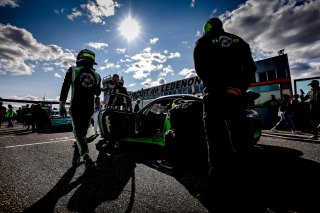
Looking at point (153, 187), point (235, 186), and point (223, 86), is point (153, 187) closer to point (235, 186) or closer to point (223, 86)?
point (235, 186)

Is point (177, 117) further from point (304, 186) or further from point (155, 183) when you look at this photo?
point (304, 186)

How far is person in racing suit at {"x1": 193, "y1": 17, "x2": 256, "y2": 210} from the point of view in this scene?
68.7 inches

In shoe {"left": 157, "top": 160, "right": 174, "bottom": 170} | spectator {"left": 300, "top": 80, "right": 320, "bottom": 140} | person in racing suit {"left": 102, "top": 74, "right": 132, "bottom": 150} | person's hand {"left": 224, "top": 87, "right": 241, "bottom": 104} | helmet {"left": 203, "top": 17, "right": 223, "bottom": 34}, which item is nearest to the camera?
person's hand {"left": 224, "top": 87, "right": 241, "bottom": 104}

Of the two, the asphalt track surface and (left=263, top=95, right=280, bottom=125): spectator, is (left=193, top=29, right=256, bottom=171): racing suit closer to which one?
the asphalt track surface

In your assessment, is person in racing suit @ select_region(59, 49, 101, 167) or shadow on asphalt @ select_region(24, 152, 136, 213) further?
person in racing suit @ select_region(59, 49, 101, 167)

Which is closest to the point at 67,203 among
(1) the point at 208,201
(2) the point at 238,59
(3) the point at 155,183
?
(3) the point at 155,183

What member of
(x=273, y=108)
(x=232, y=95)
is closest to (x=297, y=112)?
(x=273, y=108)

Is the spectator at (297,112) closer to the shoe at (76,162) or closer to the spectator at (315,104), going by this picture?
the spectator at (315,104)

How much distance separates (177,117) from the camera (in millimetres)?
2645

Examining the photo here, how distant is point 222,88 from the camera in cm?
185

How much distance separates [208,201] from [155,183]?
2.58 feet

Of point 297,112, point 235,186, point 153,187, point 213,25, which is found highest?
point 213,25

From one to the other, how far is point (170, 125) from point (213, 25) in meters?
1.61

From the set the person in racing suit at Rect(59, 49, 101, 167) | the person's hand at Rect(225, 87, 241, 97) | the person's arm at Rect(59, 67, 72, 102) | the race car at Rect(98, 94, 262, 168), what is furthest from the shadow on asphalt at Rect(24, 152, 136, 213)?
the person's hand at Rect(225, 87, 241, 97)
